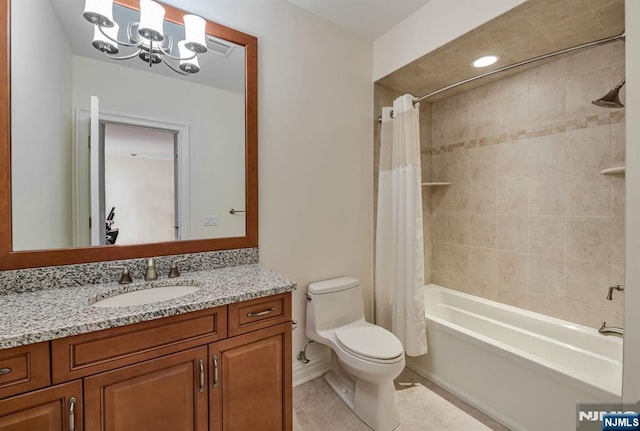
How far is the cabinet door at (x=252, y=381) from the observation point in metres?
1.12

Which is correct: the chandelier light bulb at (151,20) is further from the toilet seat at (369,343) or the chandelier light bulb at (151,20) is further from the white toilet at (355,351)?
the toilet seat at (369,343)

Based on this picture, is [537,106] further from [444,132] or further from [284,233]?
[284,233]

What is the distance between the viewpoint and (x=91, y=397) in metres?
0.89

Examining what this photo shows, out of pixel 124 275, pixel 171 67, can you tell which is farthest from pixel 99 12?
pixel 124 275

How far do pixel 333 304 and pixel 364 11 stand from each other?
204 cm

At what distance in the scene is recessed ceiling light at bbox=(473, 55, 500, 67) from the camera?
189 cm

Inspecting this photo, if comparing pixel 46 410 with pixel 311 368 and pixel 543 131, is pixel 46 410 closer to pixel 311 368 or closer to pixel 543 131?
pixel 311 368

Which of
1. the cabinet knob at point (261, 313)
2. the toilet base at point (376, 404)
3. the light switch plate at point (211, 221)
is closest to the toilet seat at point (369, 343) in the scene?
the toilet base at point (376, 404)

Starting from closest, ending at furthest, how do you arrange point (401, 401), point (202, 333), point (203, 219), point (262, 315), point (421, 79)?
point (202, 333) < point (262, 315) < point (203, 219) < point (401, 401) < point (421, 79)

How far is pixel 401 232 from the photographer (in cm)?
202

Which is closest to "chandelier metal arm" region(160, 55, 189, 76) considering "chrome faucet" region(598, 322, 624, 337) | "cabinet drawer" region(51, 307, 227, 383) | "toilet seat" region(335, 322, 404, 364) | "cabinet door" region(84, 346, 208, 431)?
"cabinet drawer" region(51, 307, 227, 383)

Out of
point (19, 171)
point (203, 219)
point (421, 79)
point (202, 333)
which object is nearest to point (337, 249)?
point (203, 219)

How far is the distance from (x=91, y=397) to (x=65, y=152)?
104 cm

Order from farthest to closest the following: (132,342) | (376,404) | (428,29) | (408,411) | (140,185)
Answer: (428,29) → (408,411) → (376,404) → (140,185) → (132,342)
